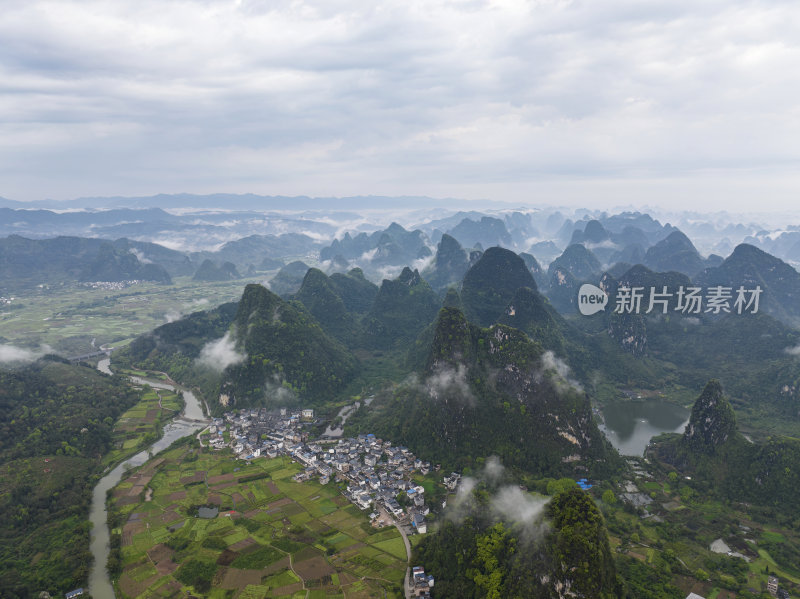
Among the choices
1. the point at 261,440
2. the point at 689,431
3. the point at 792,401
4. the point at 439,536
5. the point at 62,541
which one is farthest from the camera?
the point at 792,401

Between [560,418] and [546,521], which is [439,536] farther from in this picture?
[560,418]

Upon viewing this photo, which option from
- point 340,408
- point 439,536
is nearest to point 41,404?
point 340,408

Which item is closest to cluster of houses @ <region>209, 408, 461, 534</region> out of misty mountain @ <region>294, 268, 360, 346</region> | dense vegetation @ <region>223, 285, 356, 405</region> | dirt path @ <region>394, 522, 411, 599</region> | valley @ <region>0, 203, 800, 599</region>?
valley @ <region>0, 203, 800, 599</region>

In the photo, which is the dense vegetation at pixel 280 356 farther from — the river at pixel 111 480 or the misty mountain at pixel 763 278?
the misty mountain at pixel 763 278

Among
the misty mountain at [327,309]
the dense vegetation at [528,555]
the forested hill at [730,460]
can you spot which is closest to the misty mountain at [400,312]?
the misty mountain at [327,309]

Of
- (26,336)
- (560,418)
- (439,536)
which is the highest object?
(560,418)

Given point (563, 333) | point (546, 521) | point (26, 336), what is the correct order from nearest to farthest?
point (546, 521), point (563, 333), point (26, 336)

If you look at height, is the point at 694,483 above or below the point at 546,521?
below
